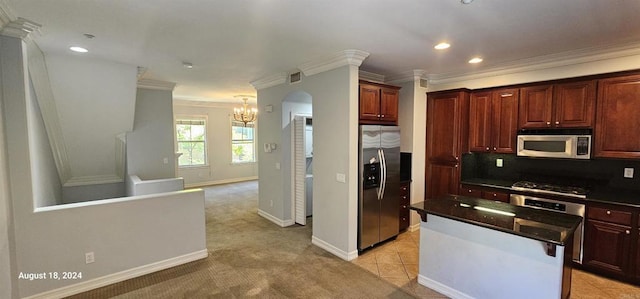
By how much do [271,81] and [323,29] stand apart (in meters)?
2.40

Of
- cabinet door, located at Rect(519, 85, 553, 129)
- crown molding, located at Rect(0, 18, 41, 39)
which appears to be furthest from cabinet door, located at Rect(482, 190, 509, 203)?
crown molding, located at Rect(0, 18, 41, 39)

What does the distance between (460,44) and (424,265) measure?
94.9 inches

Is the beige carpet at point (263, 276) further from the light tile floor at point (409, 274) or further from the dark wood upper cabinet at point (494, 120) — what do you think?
the dark wood upper cabinet at point (494, 120)

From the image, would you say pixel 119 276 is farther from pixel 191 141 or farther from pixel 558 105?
pixel 191 141

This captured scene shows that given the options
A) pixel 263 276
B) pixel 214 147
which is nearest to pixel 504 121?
pixel 263 276

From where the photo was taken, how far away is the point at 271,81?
4.80 metres

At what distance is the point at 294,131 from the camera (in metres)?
4.88

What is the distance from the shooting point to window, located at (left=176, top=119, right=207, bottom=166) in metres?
8.16

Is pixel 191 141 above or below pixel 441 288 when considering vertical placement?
above

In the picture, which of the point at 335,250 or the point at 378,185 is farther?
the point at 378,185

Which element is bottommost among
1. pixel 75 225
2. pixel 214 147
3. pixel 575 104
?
pixel 75 225

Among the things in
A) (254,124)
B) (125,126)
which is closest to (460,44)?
(125,126)

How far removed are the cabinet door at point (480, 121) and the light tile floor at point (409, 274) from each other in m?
1.74

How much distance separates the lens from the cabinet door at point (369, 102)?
3642 mm
